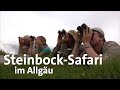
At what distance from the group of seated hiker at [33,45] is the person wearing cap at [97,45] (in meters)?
0.39

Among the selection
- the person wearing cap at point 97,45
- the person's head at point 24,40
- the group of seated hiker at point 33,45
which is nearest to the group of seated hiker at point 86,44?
the person wearing cap at point 97,45

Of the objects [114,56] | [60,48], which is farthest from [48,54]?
[114,56]

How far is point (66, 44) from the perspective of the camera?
307 inches

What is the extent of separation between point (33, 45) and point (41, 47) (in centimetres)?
8

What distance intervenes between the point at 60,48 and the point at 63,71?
0.26m

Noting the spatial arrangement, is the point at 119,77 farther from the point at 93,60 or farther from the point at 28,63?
the point at 28,63

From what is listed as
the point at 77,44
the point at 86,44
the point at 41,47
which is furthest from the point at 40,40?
the point at 86,44

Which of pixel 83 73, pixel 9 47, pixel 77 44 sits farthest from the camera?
pixel 9 47

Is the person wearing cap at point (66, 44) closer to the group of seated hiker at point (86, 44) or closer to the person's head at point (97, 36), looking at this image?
the group of seated hiker at point (86, 44)

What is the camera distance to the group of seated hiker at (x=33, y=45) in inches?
307

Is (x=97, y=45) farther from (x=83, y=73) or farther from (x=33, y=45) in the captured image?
(x=33, y=45)
